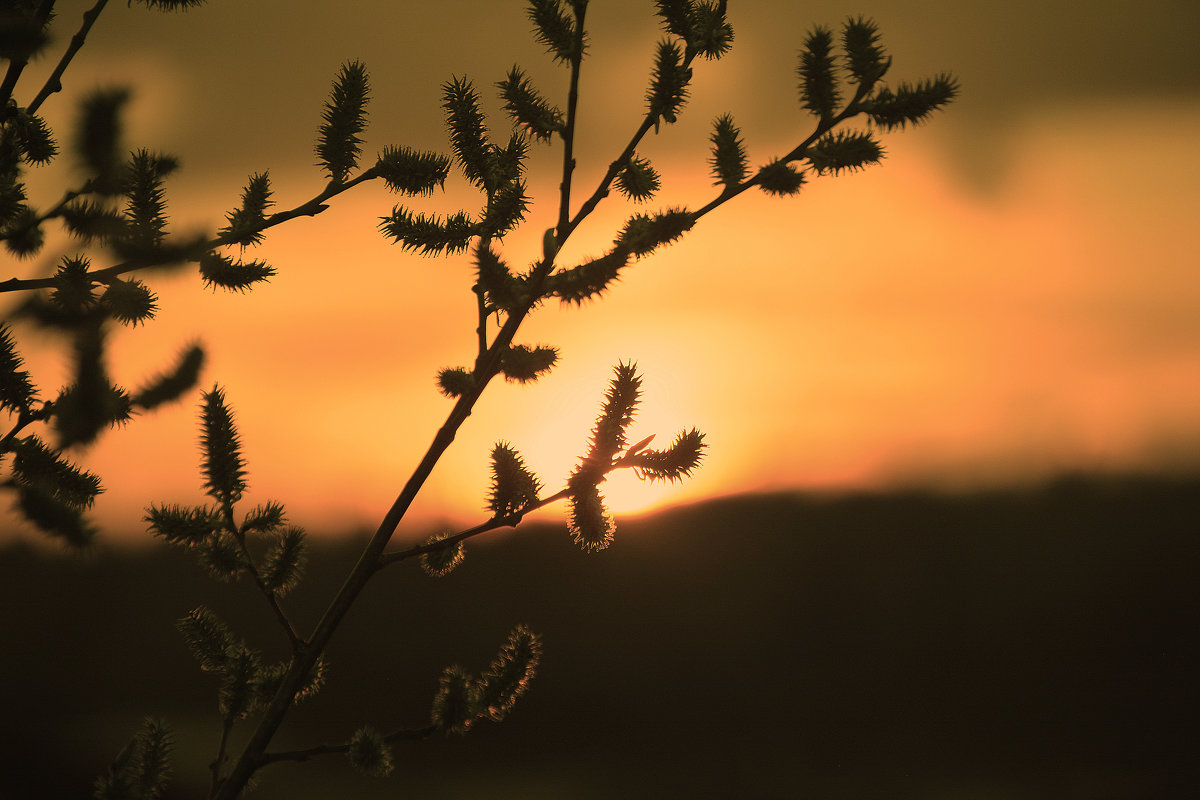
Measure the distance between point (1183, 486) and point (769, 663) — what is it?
0.86 m

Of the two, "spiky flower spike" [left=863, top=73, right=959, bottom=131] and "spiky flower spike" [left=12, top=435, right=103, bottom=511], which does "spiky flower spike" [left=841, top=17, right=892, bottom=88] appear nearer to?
"spiky flower spike" [left=863, top=73, right=959, bottom=131]

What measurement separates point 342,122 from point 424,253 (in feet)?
0.49

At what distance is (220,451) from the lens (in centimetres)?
58

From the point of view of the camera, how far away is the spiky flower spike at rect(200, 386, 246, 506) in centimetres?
57

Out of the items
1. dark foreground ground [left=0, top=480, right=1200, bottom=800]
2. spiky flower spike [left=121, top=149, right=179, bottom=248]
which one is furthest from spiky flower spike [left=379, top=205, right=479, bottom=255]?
dark foreground ground [left=0, top=480, right=1200, bottom=800]

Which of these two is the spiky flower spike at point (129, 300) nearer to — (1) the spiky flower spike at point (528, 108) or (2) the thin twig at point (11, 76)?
(2) the thin twig at point (11, 76)

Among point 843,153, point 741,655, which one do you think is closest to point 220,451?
point 843,153

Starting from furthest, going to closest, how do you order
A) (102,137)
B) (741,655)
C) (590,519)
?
(741,655), (590,519), (102,137)

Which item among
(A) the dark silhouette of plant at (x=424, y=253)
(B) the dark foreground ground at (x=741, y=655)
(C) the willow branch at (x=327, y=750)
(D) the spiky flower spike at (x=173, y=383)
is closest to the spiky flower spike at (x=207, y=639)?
(A) the dark silhouette of plant at (x=424, y=253)

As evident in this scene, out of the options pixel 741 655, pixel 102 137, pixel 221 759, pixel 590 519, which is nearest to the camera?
pixel 102 137

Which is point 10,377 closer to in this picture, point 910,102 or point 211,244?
point 211,244

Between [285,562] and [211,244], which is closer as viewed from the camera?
[211,244]

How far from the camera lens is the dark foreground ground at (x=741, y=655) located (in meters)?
1.35

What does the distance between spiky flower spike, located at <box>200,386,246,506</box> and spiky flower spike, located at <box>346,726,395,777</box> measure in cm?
21
